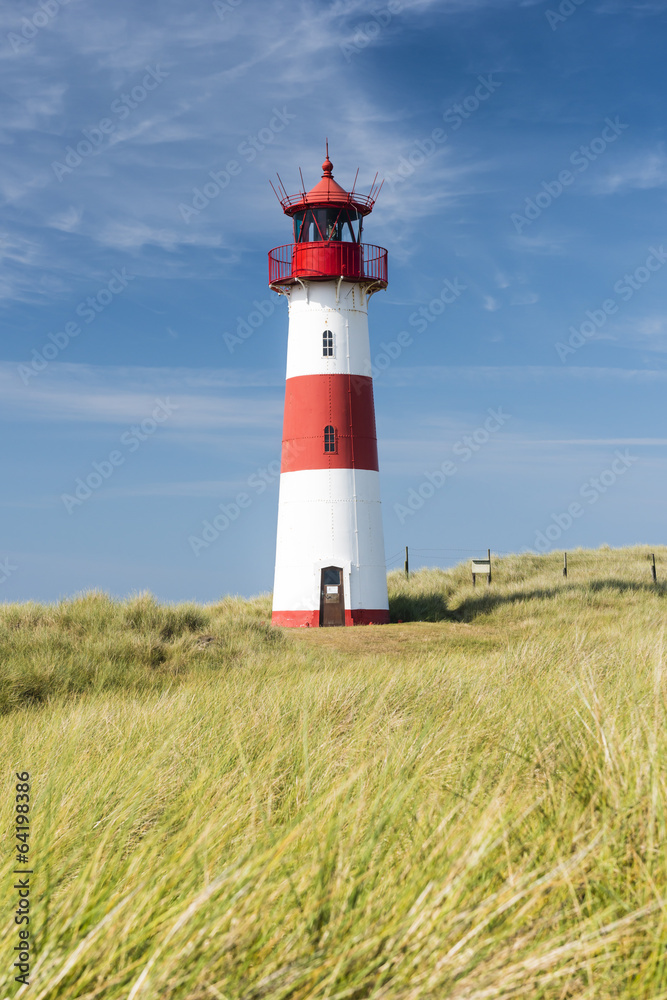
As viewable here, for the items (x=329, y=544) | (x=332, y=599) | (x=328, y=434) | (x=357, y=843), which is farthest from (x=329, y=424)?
(x=357, y=843)

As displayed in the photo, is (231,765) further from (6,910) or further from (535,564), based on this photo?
(535,564)

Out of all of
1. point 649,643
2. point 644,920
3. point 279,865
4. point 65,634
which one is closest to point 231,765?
point 279,865

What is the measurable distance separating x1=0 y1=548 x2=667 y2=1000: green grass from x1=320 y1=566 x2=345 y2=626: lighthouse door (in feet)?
43.8

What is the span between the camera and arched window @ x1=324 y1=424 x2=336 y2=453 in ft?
71.1

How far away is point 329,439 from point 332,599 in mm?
4055

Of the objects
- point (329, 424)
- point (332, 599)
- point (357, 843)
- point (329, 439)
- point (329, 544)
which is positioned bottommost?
point (357, 843)

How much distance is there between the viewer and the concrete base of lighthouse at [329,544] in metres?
21.6

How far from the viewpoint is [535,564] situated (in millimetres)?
33125

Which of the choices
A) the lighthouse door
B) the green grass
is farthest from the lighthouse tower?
the green grass

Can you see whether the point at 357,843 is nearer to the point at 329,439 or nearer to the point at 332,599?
the point at 332,599

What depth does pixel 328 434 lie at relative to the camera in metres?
21.7

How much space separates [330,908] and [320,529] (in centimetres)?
1888

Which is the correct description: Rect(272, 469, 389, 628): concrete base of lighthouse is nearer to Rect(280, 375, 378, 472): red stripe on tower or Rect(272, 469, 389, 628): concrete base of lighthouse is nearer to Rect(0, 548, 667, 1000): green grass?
Rect(280, 375, 378, 472): red stripe on tower

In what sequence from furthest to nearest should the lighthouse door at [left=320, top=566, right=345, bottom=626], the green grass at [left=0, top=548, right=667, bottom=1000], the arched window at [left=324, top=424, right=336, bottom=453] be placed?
the arched window at [left=324, top=424, right=336, bottom=453] < the lighthouse door at [left=320, top=566, right=345, bottom=626] < the green grass at [left=0, top=548, right=667, bottom=1000]
